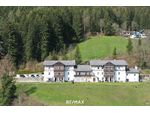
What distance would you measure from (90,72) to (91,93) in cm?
395

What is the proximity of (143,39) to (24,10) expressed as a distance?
9.65 metres

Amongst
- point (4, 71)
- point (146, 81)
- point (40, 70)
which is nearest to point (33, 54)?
point (40, 70)

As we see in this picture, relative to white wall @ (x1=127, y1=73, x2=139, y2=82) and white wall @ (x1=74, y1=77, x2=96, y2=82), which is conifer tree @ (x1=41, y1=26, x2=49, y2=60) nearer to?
white wall @ (x1=74, y1=77, x2=96, y2=82)

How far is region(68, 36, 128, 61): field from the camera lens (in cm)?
4564

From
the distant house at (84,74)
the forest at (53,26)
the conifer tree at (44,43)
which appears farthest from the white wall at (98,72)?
the conifer tree at (44,43)

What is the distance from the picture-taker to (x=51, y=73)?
143ft

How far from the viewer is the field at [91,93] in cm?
3903

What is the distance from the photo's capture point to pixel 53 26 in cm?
4794

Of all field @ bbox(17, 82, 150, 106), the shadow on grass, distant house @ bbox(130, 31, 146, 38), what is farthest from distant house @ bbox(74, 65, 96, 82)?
distant house @ bbox(130, 31, 146, 38)

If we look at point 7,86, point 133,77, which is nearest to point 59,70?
point 133,77

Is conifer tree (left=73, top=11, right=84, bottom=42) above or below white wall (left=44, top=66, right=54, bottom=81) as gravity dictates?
above

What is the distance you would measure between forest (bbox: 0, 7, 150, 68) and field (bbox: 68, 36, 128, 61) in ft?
Result: 2.49

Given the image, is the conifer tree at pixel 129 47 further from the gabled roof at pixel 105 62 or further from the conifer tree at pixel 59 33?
the conifer tree at pixel 59 33

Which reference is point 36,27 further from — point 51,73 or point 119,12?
point 119,12
